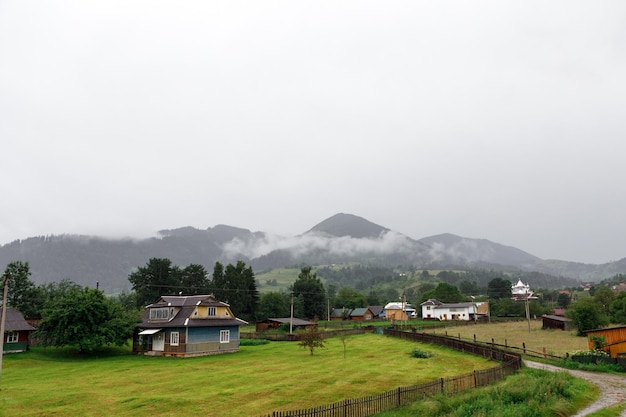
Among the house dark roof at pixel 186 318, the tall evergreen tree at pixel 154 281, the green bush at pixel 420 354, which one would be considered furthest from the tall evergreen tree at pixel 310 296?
the green bush at pixel 420 354

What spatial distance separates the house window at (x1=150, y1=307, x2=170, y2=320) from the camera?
184 ft

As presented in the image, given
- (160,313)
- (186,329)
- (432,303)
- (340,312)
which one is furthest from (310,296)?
(186,329)

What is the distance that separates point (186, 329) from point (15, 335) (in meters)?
21.6

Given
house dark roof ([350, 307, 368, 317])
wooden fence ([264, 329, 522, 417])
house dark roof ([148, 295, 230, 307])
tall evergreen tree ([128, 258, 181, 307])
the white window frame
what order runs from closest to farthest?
1. wooden fence ([264, 329, 522, 417])
2. the white window frame
3. house dark roof ([148, 295, 230, 307])
4. tall evergreen tree ([128, 258, 181, 307])
5. house dark roof ([350, 307, 368, 317])

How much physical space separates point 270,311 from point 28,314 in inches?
2098

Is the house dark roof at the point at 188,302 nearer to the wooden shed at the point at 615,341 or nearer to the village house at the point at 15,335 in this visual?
the village house at the point at 15,335

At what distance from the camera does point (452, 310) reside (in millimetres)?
132875

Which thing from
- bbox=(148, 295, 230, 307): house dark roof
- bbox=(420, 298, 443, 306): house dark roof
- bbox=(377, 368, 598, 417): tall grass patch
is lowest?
bbox=(420, 298, 443, 306): house dark roof

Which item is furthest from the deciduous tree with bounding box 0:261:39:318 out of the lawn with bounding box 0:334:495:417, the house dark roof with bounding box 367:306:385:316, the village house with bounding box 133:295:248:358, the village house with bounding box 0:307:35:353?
the house dark roof with bounding box 367:306:385:316

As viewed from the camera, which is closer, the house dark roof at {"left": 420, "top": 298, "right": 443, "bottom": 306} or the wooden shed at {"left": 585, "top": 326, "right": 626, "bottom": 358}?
the wooden shed at {"left": 585, "top": 326, "right": 626, "bottom": 358}

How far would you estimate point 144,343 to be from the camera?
181 feet

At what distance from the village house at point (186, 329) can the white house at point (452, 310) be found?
8901cm

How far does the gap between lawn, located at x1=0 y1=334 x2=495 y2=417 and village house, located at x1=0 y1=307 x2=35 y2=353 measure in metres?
2.46

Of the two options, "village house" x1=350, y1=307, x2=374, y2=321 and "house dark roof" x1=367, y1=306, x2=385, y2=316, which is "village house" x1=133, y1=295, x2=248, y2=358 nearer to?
"village house" x1=350, y1=307, x2=374, y2=321
